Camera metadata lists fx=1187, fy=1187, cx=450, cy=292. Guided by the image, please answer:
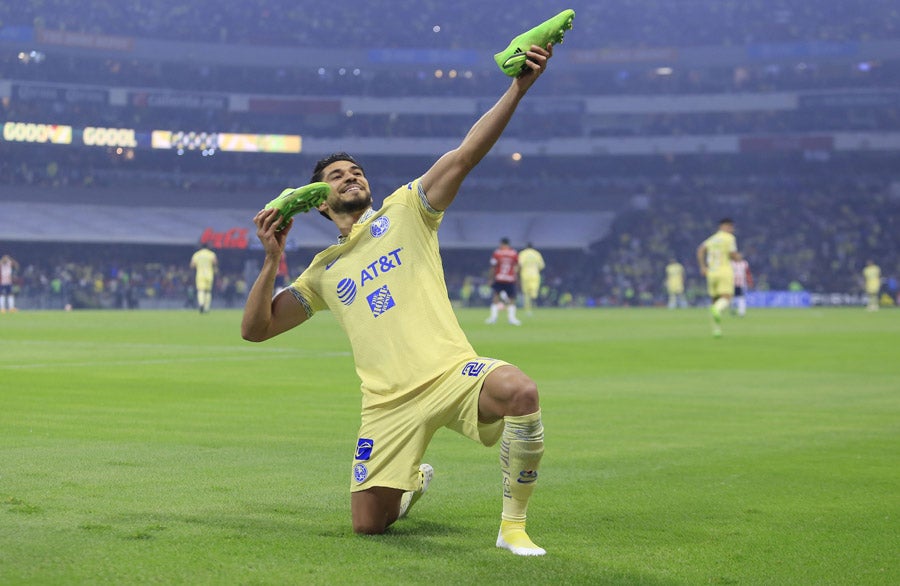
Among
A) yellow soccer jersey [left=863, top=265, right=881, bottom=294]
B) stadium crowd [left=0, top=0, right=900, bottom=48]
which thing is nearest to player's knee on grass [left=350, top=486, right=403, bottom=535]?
yellow soccer jersey [left=863, top=265, right=881, bottom=294]

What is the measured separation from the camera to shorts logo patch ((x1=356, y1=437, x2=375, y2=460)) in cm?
560

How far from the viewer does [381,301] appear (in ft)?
18.8

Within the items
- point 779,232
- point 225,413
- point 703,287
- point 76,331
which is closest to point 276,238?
point 225,413

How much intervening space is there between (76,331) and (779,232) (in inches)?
1926

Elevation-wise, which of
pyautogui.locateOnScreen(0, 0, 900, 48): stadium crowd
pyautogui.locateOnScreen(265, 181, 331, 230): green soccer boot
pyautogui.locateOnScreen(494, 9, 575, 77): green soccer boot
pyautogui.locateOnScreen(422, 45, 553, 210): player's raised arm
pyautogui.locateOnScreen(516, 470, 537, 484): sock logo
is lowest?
pyautogui.locateOnScreen(516, 470, 537, 484): sock logo

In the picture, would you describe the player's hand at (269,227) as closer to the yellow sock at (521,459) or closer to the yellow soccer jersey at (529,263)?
the yellow sock at (521,459)

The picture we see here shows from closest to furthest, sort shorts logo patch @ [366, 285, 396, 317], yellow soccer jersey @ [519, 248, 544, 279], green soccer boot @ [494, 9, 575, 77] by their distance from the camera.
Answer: green soccer boot @ [494, 9, 575, 77] < shorts logo patch @ [366, 285, 396, 317] < yellow soccer jersey @ [519, 248, 544, 279]

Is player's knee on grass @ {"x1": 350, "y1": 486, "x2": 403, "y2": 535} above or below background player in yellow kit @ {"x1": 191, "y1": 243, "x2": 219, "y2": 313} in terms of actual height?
below

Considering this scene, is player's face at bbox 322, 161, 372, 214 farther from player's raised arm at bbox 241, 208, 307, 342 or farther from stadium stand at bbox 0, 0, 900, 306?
stadium stand at bbox 0, 0, 900, 306

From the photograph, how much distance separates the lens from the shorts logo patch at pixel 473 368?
547 centimetres

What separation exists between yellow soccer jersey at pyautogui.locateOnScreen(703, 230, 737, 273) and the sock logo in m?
23.5

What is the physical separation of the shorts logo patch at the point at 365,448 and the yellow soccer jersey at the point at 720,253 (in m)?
23.3

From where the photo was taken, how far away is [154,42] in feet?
227

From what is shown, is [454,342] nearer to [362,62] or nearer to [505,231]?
[505,231]
